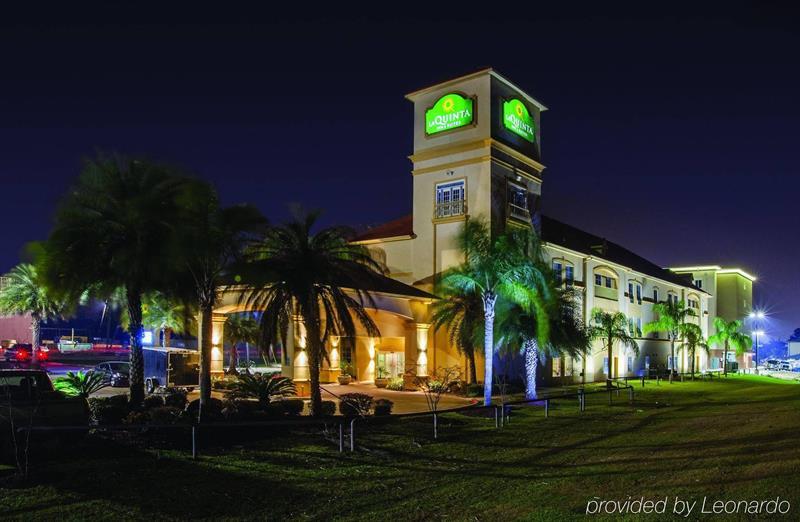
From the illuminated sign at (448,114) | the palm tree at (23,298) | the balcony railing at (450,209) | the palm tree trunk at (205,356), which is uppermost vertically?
the illuminated sign at (448,114)

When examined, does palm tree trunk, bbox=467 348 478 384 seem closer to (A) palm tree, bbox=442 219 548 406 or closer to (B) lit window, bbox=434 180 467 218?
(A) palm tree, bbox=442 219 548 406

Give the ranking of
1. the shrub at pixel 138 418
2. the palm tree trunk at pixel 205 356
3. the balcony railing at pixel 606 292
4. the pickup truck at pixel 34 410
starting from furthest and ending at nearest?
the balcony railing at pixel 606 292
the palm tree trunk at pixel 205 356
the shrub at pixel 138 418
the pickup truck at pixel 34 410

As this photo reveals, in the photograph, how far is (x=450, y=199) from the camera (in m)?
39.2

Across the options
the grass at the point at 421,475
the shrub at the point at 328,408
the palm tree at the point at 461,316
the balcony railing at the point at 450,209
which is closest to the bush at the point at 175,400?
the shrub at the point at 328,408

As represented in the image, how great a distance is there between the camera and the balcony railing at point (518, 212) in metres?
39.6

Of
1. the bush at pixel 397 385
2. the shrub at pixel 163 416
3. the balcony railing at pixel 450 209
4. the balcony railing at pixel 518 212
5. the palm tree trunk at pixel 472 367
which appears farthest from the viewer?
the balcony railing at pixel 518 212

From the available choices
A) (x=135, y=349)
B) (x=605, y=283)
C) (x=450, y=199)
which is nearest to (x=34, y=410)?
(x=135, y=349)

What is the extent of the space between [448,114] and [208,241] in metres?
22.8

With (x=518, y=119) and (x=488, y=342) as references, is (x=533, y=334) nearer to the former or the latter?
(x=488, y=342)

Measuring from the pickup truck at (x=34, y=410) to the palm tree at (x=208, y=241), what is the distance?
5.37 meters

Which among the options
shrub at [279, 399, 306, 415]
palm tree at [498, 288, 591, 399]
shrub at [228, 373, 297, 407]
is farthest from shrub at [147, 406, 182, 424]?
palm tree at [498, 288, 591, 399]

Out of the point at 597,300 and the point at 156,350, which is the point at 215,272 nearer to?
the point at 156,350

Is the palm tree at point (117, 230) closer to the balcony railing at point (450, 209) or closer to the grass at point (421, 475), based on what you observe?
the grass at point (421, 475)

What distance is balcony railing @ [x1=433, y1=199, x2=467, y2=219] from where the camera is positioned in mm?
38500
